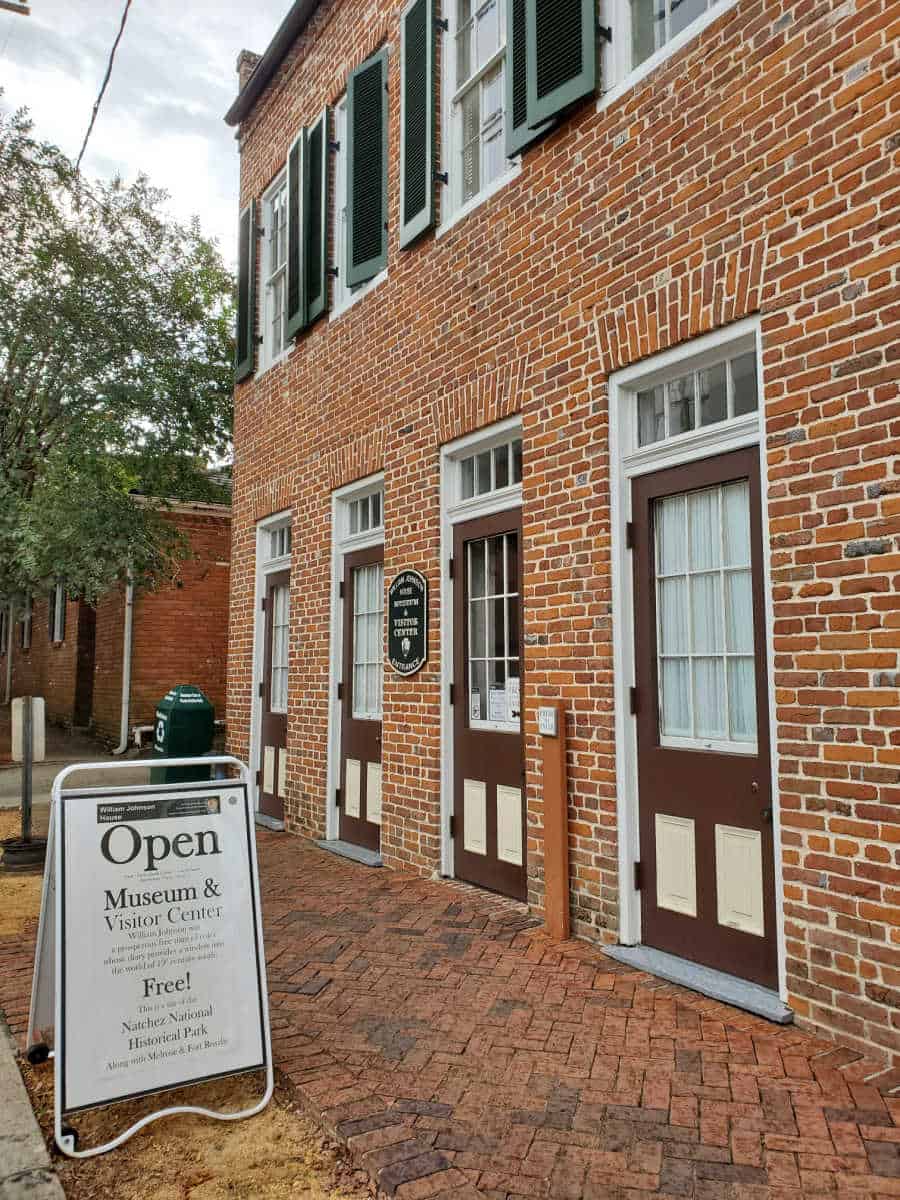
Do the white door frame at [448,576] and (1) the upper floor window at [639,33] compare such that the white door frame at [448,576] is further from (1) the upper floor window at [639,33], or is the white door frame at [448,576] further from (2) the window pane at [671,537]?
(1) the upper floor window at [639,33]

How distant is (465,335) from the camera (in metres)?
5.85

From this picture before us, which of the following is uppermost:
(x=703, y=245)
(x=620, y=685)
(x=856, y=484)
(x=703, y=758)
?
(x=703, y=245)

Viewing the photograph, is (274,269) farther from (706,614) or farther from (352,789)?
(706,614)

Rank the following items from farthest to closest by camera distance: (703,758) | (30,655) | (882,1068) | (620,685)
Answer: (30,655) → (620,685) → (703,758) → (882,1068)

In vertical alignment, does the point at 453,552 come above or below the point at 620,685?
above

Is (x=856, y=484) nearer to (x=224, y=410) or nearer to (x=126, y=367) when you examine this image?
(x=126, y=367)

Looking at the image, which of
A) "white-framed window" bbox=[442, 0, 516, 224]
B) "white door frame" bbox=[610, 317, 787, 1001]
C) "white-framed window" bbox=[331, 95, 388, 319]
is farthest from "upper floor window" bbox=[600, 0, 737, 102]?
"white-framed window" bbox=[331, 95, 388, 319]

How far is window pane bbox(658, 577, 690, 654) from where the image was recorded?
4.30m

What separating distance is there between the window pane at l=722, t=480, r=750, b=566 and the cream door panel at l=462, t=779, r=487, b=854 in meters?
2.40

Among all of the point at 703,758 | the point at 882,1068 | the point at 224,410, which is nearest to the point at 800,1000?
the point at 882,1068

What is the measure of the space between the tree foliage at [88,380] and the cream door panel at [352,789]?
627 cm

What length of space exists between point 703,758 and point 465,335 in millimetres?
3308

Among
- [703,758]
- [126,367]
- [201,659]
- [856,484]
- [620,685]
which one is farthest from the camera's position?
[201,659]

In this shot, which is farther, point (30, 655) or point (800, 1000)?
point (30, 655)
